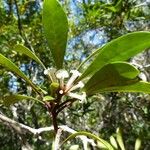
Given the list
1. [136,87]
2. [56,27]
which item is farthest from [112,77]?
[56,27]

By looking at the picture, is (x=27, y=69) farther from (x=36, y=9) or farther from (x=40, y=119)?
(x=40, y=119)

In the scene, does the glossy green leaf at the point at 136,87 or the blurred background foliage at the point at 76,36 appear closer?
the glossy green leaf at the point at 136,87

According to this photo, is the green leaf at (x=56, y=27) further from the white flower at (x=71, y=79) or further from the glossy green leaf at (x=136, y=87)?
the glossy green leaf at (x=136, y=87)

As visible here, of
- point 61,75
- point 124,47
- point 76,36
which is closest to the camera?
point 124,47

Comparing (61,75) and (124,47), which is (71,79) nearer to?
(61,75)

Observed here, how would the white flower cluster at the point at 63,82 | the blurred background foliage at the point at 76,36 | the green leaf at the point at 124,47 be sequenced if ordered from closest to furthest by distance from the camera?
the green leaf at the point at 124,47 → the white flower cluster at the point at 63,82 → the blurred background foliage at the point at 76,36

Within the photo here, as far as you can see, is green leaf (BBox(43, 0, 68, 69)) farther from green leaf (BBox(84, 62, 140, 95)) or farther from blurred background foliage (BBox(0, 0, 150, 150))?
blurred background foliage (BBox(0, 0, 150, 150))

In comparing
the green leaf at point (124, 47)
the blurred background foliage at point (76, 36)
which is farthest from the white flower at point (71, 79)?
the blurred background foliage at point (76, 36)
